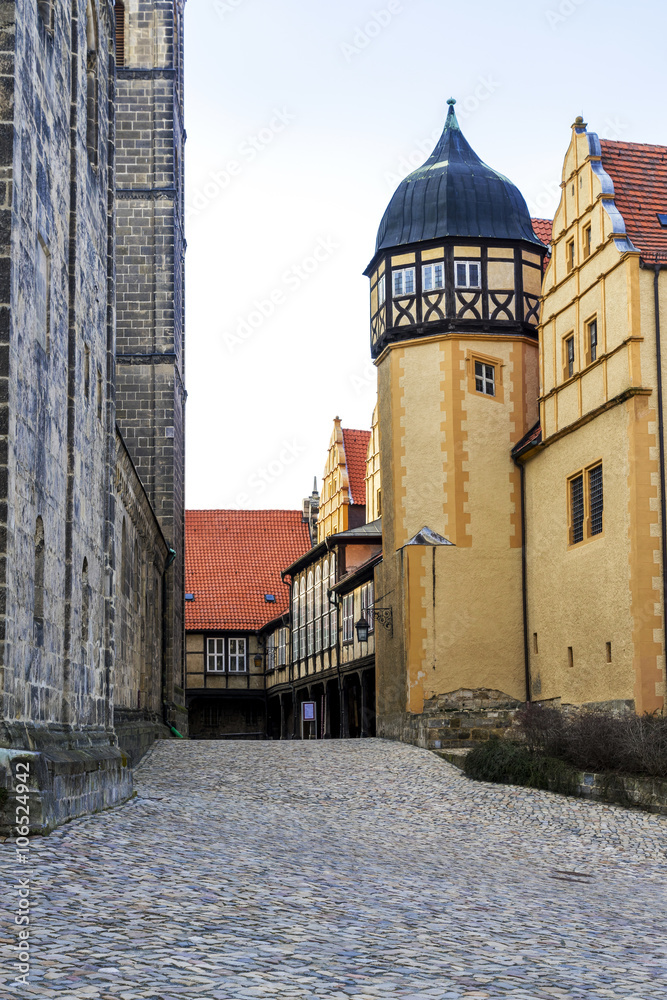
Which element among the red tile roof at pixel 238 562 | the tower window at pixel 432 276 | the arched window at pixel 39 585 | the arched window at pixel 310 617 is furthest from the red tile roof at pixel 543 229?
the red tile roof at pixel 238 562

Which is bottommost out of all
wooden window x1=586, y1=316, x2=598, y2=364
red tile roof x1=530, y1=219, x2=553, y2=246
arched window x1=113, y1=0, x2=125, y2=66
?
wooden window x1=586, y1=316, x2=598, y2=364

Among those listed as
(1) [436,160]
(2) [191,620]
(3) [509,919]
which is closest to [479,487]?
(1) [436,160]

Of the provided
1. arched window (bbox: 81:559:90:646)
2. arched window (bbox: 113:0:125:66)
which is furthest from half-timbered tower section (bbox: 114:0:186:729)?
arched window (bbox: 81:559:90:646)

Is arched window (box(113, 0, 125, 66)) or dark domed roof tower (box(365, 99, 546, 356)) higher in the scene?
arched window (box(113, 0, 125, 66))

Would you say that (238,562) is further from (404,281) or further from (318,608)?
(404,281)

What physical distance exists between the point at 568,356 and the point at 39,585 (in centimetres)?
1443

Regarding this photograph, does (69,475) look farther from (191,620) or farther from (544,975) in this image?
(191,620)

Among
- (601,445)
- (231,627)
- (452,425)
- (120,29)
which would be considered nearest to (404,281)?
(452,425)

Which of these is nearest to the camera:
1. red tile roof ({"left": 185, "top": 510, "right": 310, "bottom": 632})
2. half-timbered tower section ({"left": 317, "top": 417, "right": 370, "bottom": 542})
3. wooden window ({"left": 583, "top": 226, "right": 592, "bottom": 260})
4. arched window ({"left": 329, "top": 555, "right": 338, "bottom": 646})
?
wooden window ({"left": 583, "top": 226, "right": 592, "bottom": 260})

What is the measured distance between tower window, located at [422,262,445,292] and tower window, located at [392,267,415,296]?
283mm

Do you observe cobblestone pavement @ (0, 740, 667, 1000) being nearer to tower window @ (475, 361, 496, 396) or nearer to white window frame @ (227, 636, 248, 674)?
tower window @ (475, 361, 496, 396)

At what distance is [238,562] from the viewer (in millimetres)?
52844

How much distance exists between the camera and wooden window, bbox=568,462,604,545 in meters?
21.7

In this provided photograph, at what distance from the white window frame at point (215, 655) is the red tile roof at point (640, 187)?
29914 millimetres
